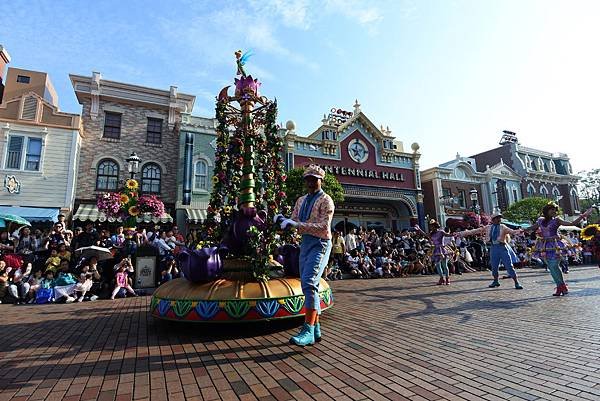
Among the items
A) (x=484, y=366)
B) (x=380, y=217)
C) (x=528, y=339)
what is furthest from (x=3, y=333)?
(x=380, y=217)

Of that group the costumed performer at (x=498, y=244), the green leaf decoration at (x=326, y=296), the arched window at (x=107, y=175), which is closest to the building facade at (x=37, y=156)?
the arched window at (x=107, y=175)

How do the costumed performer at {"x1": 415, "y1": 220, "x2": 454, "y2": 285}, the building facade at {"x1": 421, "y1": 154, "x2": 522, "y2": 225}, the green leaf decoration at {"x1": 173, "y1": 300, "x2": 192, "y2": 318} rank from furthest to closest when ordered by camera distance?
the building facade at {"x1": 421, "y1": 154, "x2": 522, "y2": 225}
the costumed performer at {"x1": 415, "y1": 220, "x2": 454, "y2": 285}
the green leaf decoration at {"x1": 173, "y1": 300, "x2": 192, "y2": 318}

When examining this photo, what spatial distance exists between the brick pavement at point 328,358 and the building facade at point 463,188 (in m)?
23.5

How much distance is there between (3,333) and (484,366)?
6.49 meters

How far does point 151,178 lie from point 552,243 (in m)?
19.0

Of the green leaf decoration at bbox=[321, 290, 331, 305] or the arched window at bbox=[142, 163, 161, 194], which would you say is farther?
the arched window at bbox=[142, 163, 161, 194]

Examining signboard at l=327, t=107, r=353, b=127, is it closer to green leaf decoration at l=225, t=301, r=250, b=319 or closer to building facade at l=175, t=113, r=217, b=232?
building facade at l=175, t=113, r=217, b=232

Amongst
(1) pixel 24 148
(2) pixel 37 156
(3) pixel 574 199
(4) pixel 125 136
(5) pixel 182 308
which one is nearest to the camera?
(5) pixel 182 308

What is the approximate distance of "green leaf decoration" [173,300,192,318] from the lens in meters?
4.64

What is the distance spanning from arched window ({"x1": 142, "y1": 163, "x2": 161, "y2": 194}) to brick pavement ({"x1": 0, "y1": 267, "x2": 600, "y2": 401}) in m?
14.1

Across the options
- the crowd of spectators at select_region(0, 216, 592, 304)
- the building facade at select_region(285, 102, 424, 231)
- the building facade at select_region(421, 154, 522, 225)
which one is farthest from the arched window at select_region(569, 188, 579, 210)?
the crowd of spectators at select_region(0, 216, 592, 304)

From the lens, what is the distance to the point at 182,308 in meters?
4.68

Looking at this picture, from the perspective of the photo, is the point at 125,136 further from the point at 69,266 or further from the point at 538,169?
the point at 538,169

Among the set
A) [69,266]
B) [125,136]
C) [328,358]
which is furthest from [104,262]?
[125,136]
